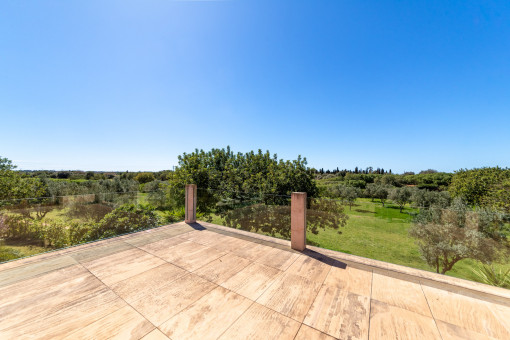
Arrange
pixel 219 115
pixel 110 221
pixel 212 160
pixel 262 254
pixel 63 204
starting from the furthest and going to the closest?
pixel 219 115
pixel 212 160
pixel 110 221
pixel 63 204
pixel 262 254

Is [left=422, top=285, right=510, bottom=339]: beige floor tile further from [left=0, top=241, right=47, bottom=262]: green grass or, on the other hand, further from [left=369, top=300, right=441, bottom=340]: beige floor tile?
[left=0, top=241, right=47, bottom=262]: green grass

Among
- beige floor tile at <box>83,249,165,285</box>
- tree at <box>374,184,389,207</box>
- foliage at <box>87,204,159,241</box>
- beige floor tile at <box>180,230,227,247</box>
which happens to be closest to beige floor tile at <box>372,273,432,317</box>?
beige floor tile at <box>180,230,227,247</box>

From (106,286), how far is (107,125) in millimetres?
18137

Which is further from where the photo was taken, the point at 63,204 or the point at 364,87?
the point at 364,87

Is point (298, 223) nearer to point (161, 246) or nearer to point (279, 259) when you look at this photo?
point (279, 259)

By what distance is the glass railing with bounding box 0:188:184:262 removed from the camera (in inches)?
187

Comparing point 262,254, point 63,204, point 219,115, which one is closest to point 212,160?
point 219,115

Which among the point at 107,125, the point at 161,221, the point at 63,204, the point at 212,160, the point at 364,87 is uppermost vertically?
the point at 364,87

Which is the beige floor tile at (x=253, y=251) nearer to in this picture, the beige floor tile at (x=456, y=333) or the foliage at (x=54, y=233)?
the beige floor tile at (x=456, y=333)

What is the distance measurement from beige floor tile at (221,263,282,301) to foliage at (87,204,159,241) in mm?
5558

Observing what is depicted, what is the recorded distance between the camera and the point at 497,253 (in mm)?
4676

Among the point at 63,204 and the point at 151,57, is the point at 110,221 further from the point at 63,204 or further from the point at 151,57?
the point at 151,57

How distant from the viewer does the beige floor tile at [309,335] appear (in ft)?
6.01

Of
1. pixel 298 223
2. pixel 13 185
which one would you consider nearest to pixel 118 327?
pixel 298 223
